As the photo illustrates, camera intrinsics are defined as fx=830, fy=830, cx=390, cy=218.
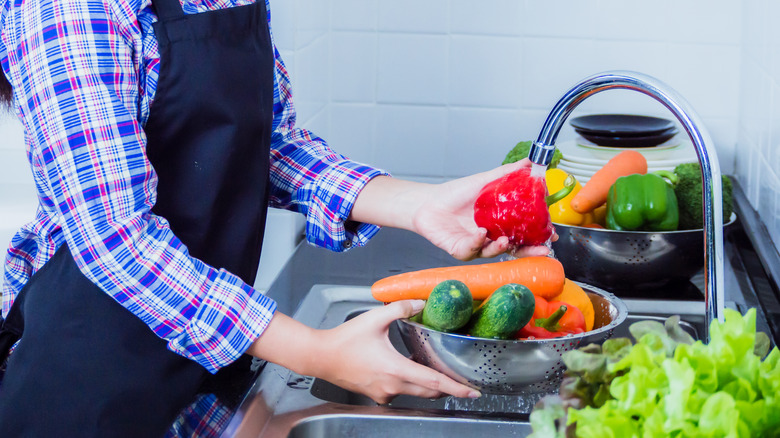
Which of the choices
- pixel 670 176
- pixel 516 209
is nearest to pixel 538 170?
pixel 516 209

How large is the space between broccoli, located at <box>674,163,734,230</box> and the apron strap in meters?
0.86

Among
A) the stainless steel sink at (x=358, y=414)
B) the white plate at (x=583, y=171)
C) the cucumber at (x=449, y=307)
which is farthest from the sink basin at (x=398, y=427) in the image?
the white plate at (x=583, y=171)

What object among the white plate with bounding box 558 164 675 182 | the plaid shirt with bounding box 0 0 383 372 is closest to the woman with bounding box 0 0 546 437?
the plaid shirt with bounding box 0 0 383 372

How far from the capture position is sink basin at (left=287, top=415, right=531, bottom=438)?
2.93 ft

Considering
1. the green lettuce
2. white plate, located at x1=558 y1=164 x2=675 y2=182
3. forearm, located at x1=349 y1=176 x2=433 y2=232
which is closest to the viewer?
the green lettuce

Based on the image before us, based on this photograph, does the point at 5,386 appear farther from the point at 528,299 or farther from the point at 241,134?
the point at 528,299

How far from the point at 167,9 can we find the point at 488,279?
48cm

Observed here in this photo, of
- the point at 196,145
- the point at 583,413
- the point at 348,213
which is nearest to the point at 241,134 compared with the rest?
the point at 196,145

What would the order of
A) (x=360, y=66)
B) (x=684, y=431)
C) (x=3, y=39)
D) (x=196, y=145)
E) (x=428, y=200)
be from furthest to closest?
1. (x=360, y=66)
2. (x=428, y=200)
3. (x=196, y=145)
4. (x=3, y=39)
5. (x=684, y=431)

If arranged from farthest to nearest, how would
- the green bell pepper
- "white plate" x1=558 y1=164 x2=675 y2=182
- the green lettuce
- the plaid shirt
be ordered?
"white plate" x1=558 y1=164 x2=675 y2=182, the green bell pepper, the plaid shirt, the green lettuce

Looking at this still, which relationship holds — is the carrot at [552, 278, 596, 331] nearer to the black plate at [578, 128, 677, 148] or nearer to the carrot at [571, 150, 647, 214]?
the carrot at [571, 150, 647, 214]

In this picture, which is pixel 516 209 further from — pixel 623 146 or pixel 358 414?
pixel 623 146

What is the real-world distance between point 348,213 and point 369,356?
1.15 ft

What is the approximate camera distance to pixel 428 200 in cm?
113
